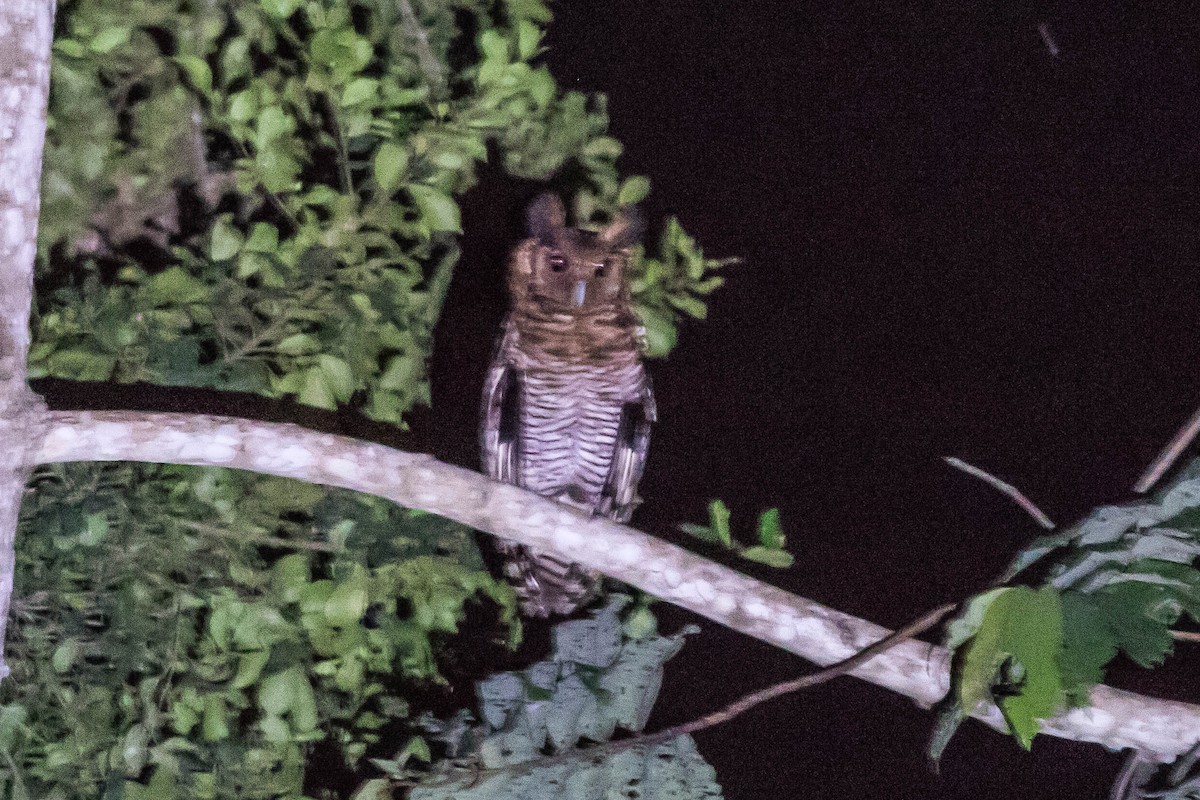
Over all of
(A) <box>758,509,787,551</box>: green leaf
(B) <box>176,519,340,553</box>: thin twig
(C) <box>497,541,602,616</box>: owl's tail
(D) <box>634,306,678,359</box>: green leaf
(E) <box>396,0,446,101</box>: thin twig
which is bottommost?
(C) <box>497,541,602,616</box>: owl's tail

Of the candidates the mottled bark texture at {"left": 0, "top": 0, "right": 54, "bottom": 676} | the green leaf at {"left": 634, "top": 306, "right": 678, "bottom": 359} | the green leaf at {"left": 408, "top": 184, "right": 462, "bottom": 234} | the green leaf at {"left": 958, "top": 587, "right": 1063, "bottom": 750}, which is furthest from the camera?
the green leaf at {"left": 634, "top": 306, "right": 678, "bottom": 359}

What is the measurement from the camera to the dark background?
77 centimetres

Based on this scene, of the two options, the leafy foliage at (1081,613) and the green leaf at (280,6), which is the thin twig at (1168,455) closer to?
the leafy foliage at (1081,613)

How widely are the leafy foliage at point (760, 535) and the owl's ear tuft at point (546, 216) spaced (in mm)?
304

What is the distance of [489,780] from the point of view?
2.34 feet

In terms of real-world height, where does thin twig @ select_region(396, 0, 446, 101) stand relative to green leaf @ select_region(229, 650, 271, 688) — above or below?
above

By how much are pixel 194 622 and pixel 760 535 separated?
574 mm

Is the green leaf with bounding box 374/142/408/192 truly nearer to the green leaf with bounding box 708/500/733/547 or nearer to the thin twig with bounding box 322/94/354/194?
the thin twig with bounding box 322/94/354/194

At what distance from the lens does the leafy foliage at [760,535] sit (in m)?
0.82

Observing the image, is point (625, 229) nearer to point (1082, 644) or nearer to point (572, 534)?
point (572, 534)

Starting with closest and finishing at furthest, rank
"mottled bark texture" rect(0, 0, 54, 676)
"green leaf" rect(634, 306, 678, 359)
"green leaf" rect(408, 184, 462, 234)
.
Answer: "mottled bark texture" rect(0, 0, 54, 676), "green leaf" rect(408, 184, 462, 234), "green leaf" rect(634, 306, 678, 359)

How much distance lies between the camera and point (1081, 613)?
475 millimetres

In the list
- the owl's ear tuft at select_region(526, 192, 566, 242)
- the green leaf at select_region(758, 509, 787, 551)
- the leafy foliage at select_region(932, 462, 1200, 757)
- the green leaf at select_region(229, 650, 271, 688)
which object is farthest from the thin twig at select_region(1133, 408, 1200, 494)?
the green leaf at select_region(229, 650, 271, 688)

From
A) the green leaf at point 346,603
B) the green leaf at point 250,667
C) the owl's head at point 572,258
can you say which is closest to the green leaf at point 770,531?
the owl's head at point 572,258
